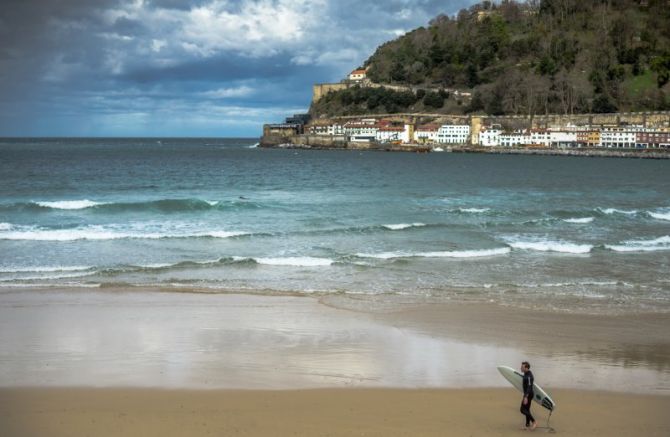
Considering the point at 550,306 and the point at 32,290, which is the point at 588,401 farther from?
the point at 32,290

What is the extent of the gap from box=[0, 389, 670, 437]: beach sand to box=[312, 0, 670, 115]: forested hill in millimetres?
122320

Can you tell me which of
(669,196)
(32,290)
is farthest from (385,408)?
(669,196)

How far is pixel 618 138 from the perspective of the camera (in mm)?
106625

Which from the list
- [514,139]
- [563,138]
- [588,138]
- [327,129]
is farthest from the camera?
[327,129]

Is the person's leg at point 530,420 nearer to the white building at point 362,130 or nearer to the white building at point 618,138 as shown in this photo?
the white building at point 618,138

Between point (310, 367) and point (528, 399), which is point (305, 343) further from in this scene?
point (528, 399)

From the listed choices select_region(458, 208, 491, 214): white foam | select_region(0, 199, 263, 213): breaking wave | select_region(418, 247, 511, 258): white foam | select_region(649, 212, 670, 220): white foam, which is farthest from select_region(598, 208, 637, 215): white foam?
select_region(0, 199, 263, 213): breaking wave

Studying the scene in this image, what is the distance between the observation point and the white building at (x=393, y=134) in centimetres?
12288

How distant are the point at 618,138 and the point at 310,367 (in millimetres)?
110407

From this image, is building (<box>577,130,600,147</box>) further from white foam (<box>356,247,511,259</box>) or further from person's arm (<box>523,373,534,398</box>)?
person's arm (<box>523,373,534,398</box>)

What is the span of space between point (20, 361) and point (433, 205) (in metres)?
25.4

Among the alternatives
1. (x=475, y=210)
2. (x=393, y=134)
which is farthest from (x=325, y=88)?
(x=475, y=210)

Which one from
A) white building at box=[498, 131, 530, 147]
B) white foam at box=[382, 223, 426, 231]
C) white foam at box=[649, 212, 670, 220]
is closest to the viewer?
white foam at box=[382, 223, 426, 231]

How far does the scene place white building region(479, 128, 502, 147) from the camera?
11409 centimetres
